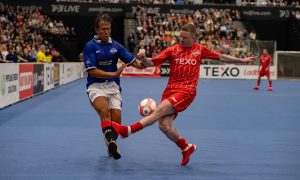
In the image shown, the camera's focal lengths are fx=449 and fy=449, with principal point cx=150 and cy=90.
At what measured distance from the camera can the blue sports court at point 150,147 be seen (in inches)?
229

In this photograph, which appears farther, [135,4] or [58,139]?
[135,4]

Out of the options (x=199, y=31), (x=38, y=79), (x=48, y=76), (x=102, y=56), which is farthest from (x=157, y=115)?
(x=199, y=31)

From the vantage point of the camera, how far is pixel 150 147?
7.71m

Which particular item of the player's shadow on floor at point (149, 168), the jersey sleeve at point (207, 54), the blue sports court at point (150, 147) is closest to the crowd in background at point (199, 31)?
the blue sports court at point (150, 147)

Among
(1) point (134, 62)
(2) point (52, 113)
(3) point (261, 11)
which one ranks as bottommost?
(2) point (52, 113)

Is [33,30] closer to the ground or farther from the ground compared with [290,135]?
farther from the ground

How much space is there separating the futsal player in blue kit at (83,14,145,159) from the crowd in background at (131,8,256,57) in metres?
27.9

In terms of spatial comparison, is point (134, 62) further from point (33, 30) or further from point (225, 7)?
point (225, 7)

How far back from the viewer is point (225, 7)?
41.0 metres

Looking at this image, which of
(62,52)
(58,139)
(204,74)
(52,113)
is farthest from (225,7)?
(58,139)

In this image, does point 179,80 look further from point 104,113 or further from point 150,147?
point 150,147

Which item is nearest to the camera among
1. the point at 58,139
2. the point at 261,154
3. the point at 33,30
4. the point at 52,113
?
the point at 261,154

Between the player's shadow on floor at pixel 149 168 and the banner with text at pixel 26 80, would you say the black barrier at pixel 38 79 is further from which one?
the player's shadow on floor at pixel 149 168

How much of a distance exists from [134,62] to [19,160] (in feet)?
7.27
